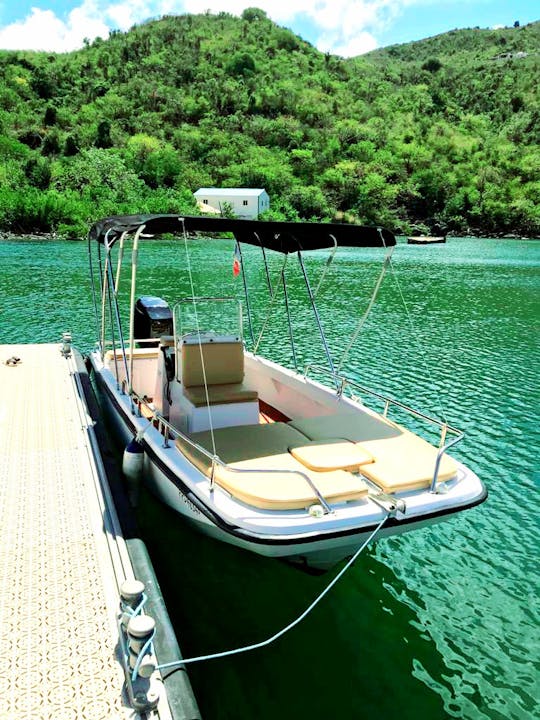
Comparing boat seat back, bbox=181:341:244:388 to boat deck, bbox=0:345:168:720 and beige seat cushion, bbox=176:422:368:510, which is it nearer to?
beige seat cushion, bbox=176:422:368:510

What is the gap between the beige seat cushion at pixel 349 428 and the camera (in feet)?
17.1

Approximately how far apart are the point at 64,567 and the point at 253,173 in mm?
83336

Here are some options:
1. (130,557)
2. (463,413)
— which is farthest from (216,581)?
(463,413)

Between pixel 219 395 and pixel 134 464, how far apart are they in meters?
1.17

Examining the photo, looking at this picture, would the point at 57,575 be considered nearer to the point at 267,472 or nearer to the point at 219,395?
the point at 267,472

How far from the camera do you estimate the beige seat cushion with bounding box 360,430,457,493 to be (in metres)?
4.38

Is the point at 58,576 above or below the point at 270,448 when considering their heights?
below

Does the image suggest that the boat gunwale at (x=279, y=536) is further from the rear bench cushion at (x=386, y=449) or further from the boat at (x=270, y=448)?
the rear bench cushion at (x=386, y=449)

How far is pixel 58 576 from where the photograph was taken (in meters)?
4.04

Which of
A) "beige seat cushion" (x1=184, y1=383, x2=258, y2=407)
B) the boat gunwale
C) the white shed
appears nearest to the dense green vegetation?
the white shed

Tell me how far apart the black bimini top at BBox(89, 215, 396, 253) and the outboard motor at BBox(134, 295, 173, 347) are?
10.1 feet

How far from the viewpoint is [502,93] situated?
11244cm

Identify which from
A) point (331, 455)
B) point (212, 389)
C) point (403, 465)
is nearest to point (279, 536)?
point (331, 455)

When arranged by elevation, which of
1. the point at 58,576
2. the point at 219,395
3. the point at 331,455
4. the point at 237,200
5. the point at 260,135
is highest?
the point at 260,135
